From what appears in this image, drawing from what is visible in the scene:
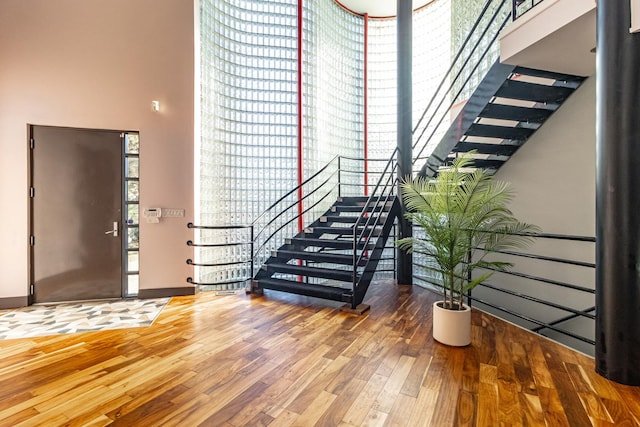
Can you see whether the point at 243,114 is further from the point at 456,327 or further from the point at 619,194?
the point at 619,194

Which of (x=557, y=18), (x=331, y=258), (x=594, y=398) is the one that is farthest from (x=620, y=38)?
(x=331, y=258)

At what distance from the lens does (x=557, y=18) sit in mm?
2512

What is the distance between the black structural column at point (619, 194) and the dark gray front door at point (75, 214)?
16.5 feet

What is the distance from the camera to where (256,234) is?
4996mm

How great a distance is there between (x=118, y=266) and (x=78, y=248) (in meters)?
0.51

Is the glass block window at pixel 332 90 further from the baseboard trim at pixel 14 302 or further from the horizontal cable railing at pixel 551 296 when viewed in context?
the baseboard trim at pixel 14 302

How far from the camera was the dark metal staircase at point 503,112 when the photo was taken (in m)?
3.28

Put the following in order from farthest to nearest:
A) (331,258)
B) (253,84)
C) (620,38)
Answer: (253,84), (331,258), (620,38)

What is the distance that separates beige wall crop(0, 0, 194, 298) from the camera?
3.76 m

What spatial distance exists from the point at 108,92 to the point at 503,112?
4.82m

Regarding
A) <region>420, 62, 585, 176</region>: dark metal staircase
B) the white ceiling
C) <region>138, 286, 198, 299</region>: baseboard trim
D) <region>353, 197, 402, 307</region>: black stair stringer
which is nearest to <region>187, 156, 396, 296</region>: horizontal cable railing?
<region>138, 286, 198, 299</region>: baseboard trim

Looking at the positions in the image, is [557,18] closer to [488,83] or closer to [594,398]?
[488,83]

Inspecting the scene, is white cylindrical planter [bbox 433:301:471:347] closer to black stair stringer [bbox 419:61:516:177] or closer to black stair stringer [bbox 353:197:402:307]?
black stair stringer [bbox 353:197:402:307]

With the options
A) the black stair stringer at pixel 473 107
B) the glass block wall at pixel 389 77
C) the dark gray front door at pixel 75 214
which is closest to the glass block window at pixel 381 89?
the glass block wall at pixel 389 77
